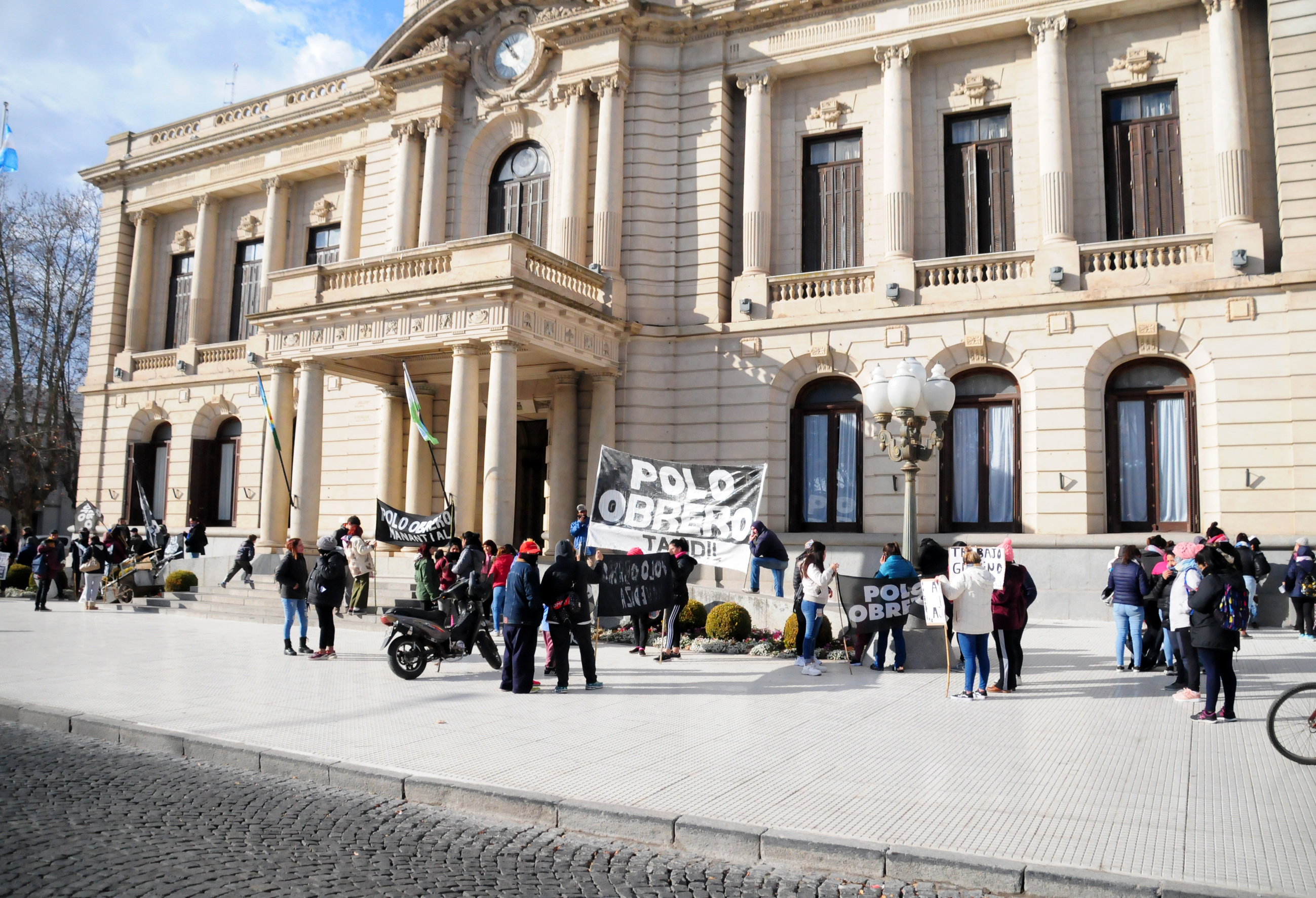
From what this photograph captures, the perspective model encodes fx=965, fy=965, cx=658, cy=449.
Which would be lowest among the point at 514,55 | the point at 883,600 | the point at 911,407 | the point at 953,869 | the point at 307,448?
the point at 953,869

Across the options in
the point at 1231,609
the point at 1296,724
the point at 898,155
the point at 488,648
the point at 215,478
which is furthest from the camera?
the point at 215,478

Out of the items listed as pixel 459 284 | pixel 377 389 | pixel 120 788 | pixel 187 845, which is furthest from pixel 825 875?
pixel 377 389

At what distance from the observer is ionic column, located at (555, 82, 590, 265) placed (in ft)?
81.9

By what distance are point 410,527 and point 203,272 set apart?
1938 cm

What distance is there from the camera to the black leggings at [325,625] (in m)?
14.1

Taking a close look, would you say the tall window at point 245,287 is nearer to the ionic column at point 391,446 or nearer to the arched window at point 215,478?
the arched window at point 215,478

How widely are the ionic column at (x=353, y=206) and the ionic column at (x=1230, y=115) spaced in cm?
2327

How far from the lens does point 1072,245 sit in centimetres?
2084

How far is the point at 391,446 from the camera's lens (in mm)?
26062

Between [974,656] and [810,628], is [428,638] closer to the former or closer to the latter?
[810,628]

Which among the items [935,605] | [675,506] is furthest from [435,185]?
[935,605]

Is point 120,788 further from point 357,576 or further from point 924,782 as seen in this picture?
point 357,576

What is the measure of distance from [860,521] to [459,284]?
Result: 10683mm

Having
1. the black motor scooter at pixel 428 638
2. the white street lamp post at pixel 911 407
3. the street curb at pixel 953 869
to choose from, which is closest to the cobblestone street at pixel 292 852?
the street curb at pixel 953 869
